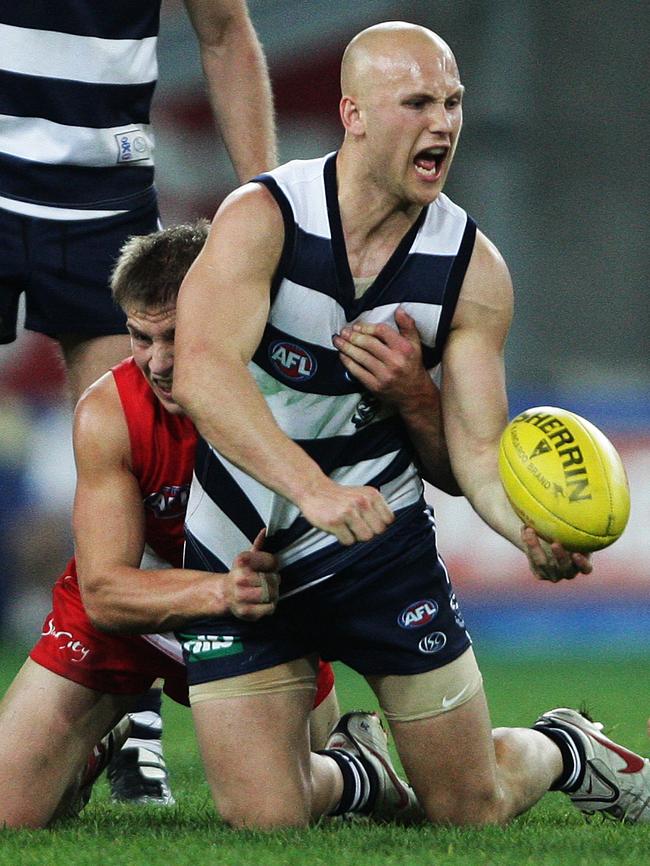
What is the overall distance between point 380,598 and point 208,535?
15.9 inches

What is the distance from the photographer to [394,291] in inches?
147

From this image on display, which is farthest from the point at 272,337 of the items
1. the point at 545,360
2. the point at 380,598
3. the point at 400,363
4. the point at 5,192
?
the point at 545,360

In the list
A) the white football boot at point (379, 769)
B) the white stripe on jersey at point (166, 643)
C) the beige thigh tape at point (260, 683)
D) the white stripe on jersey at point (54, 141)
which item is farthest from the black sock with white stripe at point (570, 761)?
the white stripe on jersey at point (54, 141)

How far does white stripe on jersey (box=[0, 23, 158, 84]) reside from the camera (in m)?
4.09

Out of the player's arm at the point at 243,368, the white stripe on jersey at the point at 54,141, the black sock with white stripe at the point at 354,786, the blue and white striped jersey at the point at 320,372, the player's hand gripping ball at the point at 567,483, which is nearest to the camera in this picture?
the player's arm at the point at 243,368

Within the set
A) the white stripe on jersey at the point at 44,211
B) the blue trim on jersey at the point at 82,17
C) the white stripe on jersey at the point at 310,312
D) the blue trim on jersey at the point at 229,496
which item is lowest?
the blue trim on jersey at the point at 229,496

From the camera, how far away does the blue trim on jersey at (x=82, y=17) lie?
13.4ft

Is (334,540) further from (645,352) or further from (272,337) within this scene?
(645,352)

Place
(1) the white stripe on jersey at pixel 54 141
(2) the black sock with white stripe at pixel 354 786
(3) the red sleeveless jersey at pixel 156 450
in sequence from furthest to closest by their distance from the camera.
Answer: (1) the white stripe on jersey at pixel 54 141
(2) the black sock with white stripe at pixel 354 786
(3) the red sleeveless jersey at pixel 156 450

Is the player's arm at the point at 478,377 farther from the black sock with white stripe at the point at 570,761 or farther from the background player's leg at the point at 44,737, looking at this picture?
the background player's leg at the point at 44,737

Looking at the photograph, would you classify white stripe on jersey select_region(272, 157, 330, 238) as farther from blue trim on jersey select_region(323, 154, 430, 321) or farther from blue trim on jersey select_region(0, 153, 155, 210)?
blue trim on jersey select_region(0, 153, 155, 210)

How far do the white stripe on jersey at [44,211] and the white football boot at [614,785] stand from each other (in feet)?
5.75

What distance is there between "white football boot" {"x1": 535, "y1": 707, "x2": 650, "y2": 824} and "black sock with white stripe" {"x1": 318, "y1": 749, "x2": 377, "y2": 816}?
50cm

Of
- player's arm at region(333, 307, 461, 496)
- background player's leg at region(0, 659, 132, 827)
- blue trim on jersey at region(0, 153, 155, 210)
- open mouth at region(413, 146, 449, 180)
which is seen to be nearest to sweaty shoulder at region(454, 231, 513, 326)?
player's arm at region(333, 307, 461, 496)
